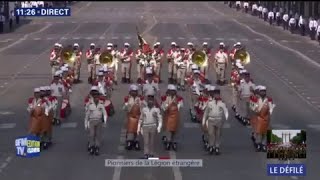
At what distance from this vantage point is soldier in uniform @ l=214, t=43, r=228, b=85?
47247 millimetres

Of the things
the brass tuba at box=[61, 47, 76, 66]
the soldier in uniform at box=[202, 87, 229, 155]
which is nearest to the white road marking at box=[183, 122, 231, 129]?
the soldier in uniform at box=[202, 87, 229, 155]

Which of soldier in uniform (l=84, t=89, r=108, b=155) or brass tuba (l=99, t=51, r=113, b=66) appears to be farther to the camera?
brass tuba (l=99, t=51, r=113, b=66)

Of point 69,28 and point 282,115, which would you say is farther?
point 69,28

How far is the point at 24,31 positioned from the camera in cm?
8981

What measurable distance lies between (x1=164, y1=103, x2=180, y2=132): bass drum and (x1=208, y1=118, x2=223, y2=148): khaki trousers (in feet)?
3.57

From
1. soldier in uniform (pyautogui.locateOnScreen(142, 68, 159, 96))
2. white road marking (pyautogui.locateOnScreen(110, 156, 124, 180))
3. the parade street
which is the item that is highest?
soldier in uniform (pyautogui.locateOnScreen(142, 68, 159, 96))

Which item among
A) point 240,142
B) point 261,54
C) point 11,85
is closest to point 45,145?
point 240,142

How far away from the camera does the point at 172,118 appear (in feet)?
99.8

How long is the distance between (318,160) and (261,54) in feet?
Answer: 122

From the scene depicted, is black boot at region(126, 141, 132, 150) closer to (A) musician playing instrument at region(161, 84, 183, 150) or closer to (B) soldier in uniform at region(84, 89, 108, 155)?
(A) musician playing instrument at region(161, 84, 183, 150)

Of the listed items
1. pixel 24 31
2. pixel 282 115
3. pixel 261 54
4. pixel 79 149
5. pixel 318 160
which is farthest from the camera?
pixel 24 31

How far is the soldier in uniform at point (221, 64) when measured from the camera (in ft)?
155

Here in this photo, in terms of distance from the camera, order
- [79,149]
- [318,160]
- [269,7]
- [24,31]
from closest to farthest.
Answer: [318,160] → [79,149] → [24,31] → [269,7]

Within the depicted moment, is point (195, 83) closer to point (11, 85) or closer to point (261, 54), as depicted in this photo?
point (11, 85)
